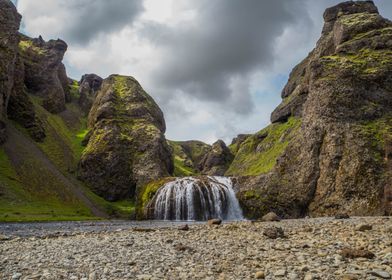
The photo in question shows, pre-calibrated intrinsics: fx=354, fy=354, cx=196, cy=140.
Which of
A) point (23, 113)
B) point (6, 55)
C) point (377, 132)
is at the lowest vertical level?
point (377, 132)

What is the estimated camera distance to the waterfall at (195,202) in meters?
80.1

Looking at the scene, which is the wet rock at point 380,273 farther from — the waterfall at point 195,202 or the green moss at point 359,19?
the green moss at point 359,19

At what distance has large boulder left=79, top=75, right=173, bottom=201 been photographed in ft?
441

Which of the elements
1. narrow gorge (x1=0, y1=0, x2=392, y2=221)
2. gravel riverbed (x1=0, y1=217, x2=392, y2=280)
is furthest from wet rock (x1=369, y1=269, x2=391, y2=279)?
narrow gorge (x1=0, y1=0, x2=392, y2=221)

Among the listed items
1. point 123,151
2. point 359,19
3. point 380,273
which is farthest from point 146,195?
point 359,19

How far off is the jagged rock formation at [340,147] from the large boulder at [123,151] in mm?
56601

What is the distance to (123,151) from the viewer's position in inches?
5595

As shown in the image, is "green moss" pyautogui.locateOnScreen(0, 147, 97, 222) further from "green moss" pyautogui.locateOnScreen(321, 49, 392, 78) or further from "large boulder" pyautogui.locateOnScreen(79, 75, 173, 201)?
"green moss" pyautogui.locateOnScreen(321, 49, 392, 78)

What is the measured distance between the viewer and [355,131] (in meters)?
77.2

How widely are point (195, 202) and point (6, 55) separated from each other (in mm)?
93267

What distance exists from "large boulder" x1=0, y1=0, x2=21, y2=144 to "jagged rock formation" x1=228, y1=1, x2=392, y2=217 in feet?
284

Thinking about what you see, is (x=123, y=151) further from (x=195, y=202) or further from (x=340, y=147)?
(x=340, y=147)

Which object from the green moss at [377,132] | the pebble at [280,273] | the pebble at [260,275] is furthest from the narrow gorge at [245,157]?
the pebble at [260,275]

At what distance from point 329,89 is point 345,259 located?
76.0m
